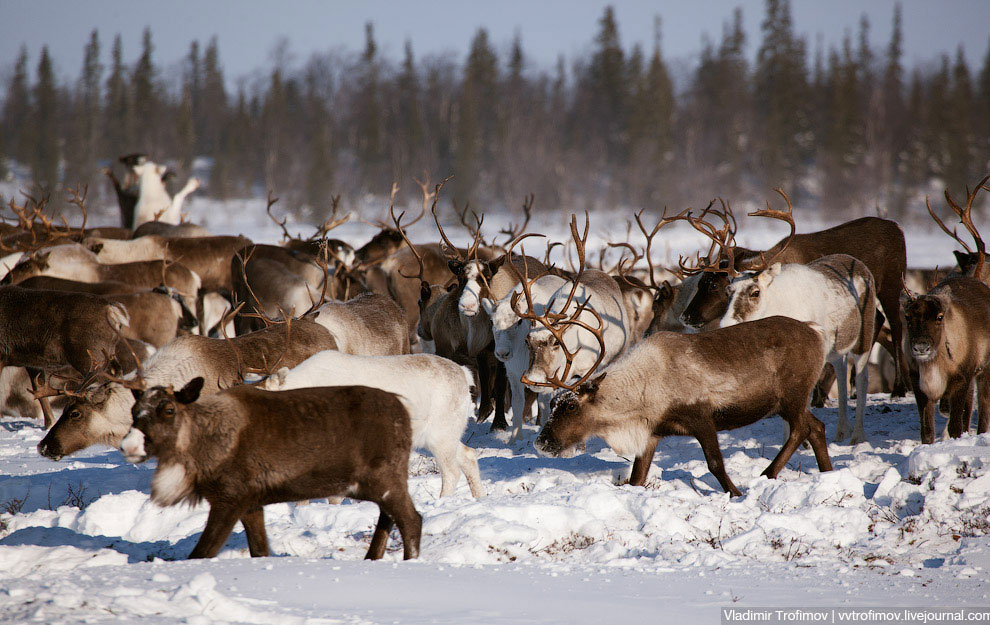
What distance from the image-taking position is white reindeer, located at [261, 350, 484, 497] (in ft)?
19.5

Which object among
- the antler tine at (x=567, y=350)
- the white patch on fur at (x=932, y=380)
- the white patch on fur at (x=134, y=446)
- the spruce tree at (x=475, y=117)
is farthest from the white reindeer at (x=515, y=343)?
the spruce tree at (x=475, y=117)

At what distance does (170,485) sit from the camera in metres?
4.43

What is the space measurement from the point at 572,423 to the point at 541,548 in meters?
1.47

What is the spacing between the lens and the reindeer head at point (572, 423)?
647cm

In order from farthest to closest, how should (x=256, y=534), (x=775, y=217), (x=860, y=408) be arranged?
(x=775, y=217) → (x=860, y=408) → (x=256, y=534)

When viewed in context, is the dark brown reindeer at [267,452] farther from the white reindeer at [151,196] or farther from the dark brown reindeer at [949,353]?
the white reindeer at [151,196]

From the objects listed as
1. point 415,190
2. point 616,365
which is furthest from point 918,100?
point 616,365

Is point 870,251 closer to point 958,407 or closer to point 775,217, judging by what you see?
point 775,217

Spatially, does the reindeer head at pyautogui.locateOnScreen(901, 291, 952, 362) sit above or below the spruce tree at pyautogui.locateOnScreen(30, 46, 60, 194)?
below

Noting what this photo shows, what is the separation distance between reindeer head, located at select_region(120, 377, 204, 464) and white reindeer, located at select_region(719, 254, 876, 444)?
196 inches

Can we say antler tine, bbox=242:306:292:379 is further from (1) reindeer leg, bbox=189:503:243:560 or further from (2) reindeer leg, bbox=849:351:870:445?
(2) reindeer leg, bbox=849:351:870:445

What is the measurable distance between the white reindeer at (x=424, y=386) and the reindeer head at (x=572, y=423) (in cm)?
60

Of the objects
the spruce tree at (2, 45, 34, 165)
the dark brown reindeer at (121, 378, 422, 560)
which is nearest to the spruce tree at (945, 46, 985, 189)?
the dark brown reindeer at (121, 378, 422, 560)

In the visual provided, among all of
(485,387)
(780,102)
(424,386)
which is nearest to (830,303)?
(485,387)
